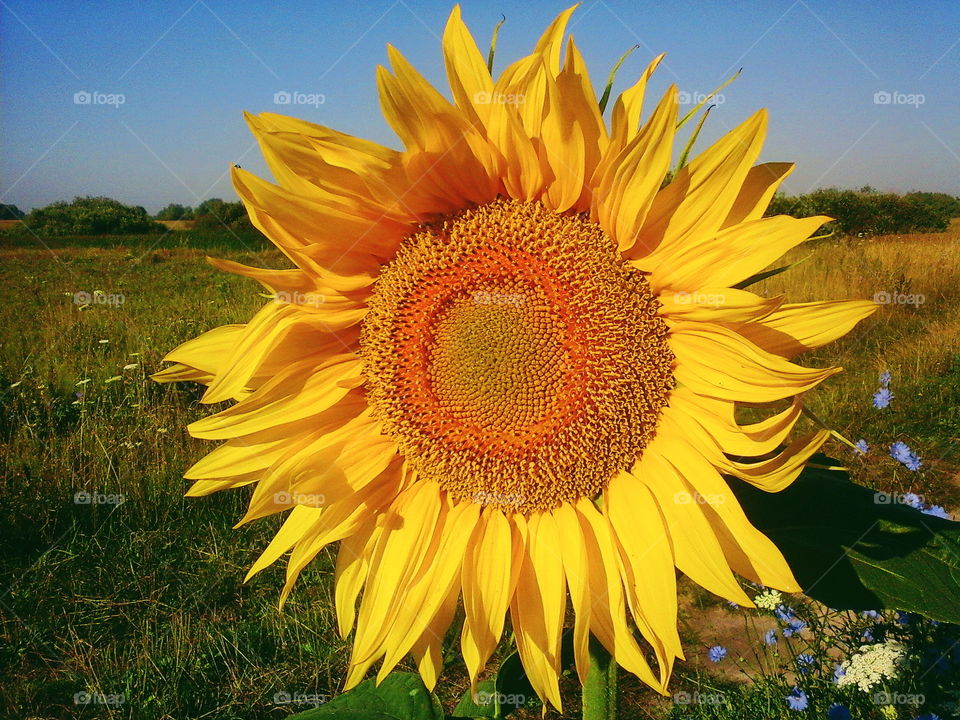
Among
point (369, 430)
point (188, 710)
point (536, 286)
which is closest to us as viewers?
point (536, 286)

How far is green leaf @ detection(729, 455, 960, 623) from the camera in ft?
4.12

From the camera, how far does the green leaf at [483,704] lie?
5.27 feet

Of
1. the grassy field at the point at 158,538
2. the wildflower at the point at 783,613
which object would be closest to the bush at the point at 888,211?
the grassy field at the point at 158,538

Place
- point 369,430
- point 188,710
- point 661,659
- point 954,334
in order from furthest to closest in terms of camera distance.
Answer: point 954,334 → point 188,710 → point 369,430 → point 661,659

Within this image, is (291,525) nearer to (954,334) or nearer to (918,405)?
(918,405)

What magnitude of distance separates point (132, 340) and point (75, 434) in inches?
113

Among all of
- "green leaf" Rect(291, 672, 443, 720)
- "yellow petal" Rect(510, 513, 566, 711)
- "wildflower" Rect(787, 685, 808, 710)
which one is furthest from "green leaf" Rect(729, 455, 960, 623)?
"wildflower" Rect(787, 685, 808, 710)

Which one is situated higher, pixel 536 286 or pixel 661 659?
pixel 536 286

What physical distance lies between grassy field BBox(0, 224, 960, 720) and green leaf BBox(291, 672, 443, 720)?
1.50 m

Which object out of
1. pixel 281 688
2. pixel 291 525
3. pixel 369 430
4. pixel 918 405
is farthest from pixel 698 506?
pixel 918 405

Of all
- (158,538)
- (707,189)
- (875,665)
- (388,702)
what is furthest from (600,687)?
(158,538)

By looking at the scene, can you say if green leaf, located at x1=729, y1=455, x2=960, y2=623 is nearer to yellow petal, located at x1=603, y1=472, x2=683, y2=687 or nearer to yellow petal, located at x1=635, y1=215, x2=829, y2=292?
yellow petal, located at x1=603, y1=472, x2=683, y2=687

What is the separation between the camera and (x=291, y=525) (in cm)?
168

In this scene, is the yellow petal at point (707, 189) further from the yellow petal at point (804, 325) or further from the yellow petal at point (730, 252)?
the yellow petal at point (804, 325)
